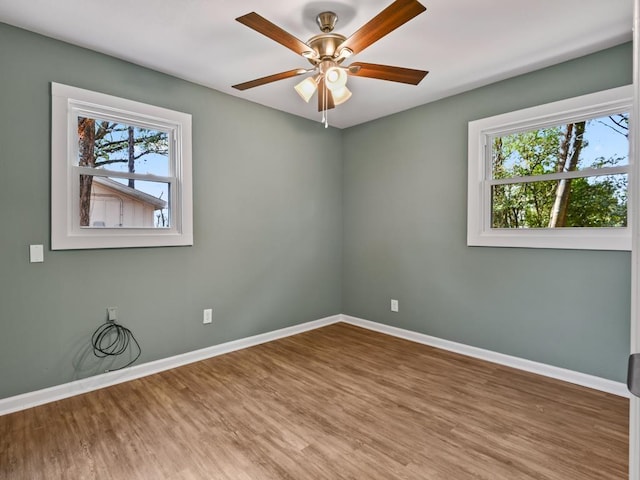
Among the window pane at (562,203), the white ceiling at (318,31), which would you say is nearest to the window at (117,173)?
the white ceiling at (318,31)

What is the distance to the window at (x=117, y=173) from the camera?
8.24 feet

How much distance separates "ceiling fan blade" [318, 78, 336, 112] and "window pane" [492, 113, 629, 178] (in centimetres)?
168

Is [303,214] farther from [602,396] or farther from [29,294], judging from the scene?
[602,396]

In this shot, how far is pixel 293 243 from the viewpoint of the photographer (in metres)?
4.04

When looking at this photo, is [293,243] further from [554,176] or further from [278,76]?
[554,176]

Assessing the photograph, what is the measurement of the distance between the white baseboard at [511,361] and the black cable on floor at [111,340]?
101 inches

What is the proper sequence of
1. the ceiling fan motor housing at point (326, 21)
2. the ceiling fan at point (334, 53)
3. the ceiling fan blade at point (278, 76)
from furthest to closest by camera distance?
the ceiling fan blade at point (278, 76) → the ceiling fan motor housing at point (326, 21) → the ceiling fan at point (334, 53)

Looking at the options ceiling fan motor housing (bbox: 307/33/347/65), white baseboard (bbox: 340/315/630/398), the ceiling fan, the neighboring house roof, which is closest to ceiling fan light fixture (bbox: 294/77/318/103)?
the ceiling fan

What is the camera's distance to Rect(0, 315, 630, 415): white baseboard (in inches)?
95.9

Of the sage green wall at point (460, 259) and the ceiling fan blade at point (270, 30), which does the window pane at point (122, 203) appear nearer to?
the ceiling fan blade at point (270, 30)

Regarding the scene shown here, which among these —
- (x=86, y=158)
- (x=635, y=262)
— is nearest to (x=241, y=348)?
(x=86, y=158)

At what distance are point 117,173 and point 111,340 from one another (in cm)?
133

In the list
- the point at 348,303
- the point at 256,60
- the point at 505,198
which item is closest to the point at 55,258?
the point at 256,60

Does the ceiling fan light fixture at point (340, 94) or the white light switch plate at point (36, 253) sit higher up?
the ceiling fan light fixture at point (340, 94)
